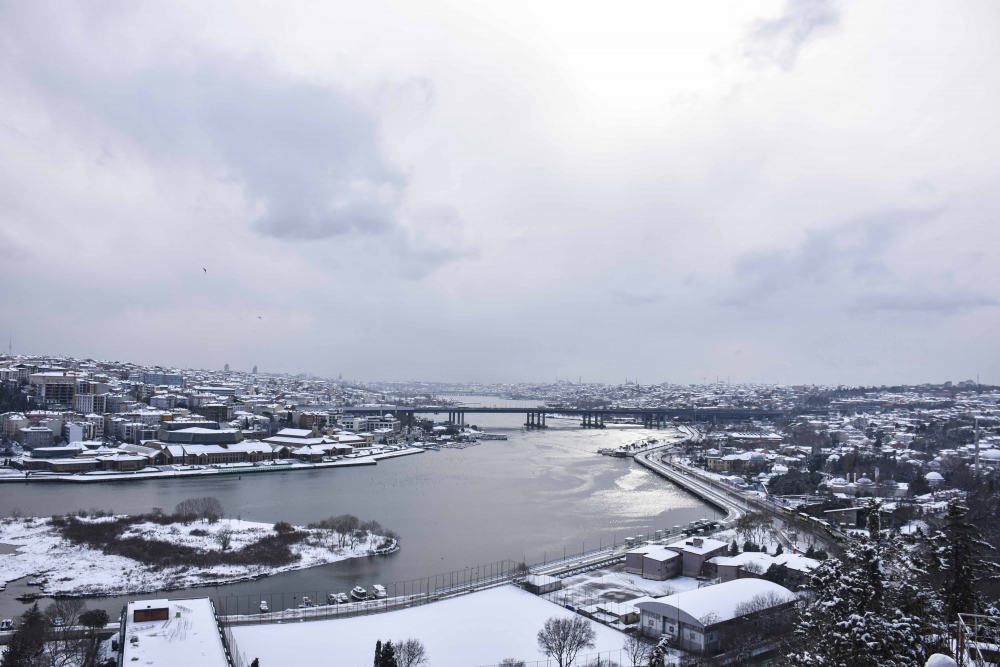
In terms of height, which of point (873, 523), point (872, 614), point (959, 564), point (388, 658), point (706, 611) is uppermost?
point (873, 523)

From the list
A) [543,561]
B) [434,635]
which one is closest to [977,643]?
[434,635]

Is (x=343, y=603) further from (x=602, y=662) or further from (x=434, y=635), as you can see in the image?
(x=602, y=662)

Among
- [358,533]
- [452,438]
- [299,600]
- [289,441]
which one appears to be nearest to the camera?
[299,600]

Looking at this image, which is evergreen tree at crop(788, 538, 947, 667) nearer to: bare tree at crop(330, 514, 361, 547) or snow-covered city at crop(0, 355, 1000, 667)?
snow-covered city at crop(0, 355, 1000, 667)

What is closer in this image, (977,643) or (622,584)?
(977,643)

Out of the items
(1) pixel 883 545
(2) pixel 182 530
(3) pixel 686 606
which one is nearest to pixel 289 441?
(2) pixel 182 530

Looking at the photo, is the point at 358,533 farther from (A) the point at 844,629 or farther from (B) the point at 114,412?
(B) the point at 114,412
